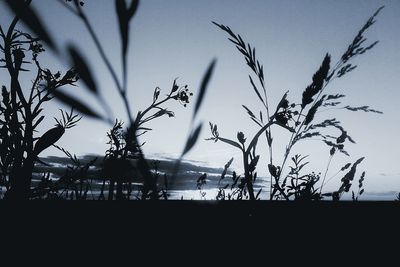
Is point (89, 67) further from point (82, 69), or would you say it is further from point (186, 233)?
point (186, 233)

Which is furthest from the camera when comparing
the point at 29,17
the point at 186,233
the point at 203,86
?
the point at 186,233

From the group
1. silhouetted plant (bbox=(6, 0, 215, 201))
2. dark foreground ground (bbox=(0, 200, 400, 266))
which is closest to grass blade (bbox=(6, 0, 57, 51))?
silhouetted plant (bbox=(6, 0, 215, 201))

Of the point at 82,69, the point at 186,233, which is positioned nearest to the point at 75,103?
the point at 82,69

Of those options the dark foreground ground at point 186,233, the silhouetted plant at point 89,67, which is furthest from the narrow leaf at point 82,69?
the dark foreground ground at point 186,233

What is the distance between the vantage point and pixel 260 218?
1.07 metres

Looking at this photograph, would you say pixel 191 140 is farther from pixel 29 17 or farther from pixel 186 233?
pixel 186 233

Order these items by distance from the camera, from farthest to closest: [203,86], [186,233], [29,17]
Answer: [186,233] → [203,86] → [29,17]

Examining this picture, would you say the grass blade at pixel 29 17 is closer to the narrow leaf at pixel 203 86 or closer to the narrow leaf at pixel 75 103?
the narrow leaf at pixel 75 103

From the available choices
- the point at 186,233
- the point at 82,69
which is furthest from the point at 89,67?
the point at 186,233

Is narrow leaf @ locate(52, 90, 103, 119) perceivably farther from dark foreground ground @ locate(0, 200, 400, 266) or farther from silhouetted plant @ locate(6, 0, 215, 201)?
dark foreground ground @ locate(0, 200, 400, 266)

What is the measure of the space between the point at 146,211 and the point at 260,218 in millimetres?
366

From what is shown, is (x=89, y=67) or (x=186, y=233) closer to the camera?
(x=89, y=67)

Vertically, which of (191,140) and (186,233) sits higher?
(191,140)

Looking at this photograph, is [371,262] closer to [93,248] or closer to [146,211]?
[146,211]
